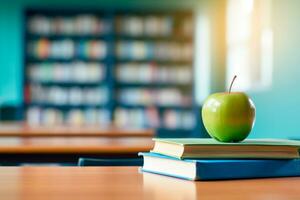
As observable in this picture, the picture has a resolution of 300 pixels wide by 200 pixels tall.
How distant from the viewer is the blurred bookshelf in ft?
25.0

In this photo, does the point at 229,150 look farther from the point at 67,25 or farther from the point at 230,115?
the point at 67,25

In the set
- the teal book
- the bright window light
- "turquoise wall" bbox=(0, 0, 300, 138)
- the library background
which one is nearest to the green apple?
the teal book

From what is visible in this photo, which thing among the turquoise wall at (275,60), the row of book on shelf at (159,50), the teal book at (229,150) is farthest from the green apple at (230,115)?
the row of book on shelf at (159,50)

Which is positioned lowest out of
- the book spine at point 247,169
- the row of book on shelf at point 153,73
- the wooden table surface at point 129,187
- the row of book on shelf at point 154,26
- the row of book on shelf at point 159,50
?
the wooden table surface at point 129,187

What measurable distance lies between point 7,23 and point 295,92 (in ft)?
15.3

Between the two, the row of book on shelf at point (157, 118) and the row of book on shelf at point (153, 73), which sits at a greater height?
the row of book on shelf at point (153, 73)

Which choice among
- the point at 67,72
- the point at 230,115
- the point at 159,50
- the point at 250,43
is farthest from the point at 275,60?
the point at 230,115

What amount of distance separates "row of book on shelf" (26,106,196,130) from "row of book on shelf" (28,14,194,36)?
3.33 ft

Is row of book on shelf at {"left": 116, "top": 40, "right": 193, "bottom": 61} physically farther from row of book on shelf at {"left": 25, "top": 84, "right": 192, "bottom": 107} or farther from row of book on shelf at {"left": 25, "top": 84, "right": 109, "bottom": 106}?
row of book on shelf at {"left": 25, "top": 84, "right": 109, "bottom": 106}

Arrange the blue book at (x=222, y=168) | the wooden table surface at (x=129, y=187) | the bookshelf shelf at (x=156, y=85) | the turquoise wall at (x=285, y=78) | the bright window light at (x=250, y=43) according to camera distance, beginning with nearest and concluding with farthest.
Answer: the wooden table surface at (x=129, y=187) < the blue book at (x=222, y=168) < the turquoise wall at (x=285, y=78) < the bright window light at (x=250, y=43) < the bookshelf shelf at (x=156, y=85)

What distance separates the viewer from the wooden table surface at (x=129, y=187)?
3.34 feet

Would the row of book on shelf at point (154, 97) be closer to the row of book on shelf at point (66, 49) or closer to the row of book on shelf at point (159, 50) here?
the row of book on shelf at point (159, 50)

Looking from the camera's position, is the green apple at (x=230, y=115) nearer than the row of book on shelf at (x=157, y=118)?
Yes

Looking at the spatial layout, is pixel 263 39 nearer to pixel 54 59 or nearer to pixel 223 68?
pixel 223 68
